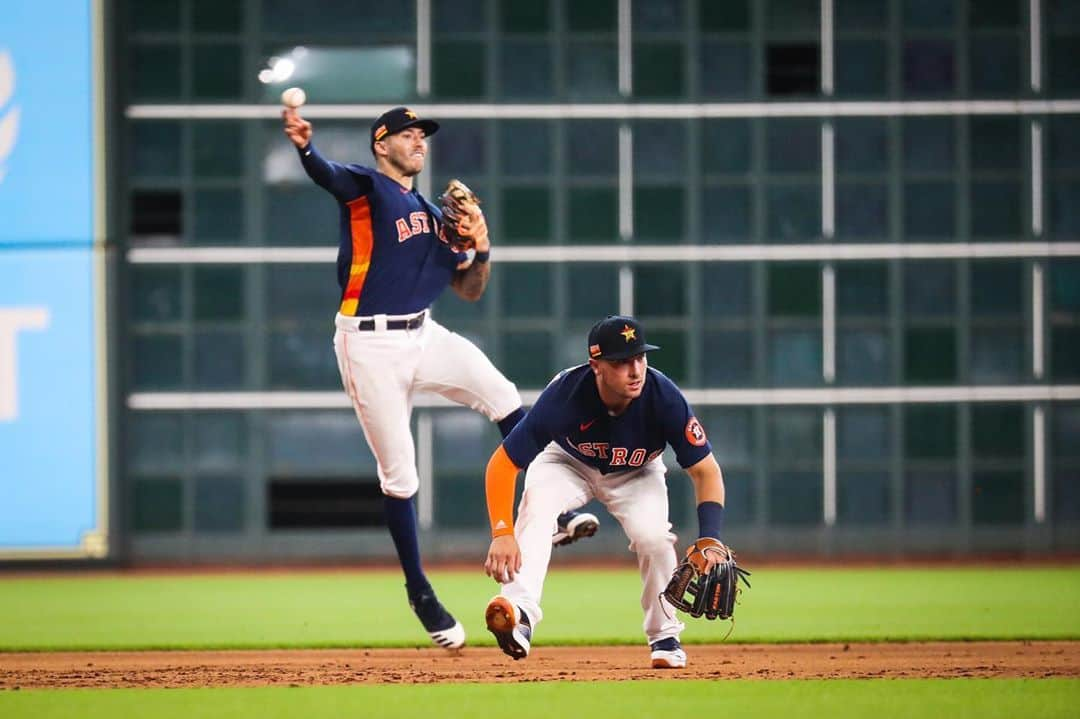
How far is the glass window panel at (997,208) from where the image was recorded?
613 inches

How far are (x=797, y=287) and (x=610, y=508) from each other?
839 cm

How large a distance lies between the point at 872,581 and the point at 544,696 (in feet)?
25.8

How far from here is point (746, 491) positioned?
50.7 feet

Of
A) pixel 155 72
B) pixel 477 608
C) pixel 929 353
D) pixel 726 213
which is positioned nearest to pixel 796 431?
pixel 929 353

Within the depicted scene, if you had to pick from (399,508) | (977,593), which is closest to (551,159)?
(977,593)

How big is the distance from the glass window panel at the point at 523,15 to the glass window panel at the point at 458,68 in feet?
0.77

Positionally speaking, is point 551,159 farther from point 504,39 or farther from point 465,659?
point 465,659

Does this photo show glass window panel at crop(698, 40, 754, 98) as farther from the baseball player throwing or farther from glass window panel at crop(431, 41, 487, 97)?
the baseball player throwing

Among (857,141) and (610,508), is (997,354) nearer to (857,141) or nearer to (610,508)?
(857,141)

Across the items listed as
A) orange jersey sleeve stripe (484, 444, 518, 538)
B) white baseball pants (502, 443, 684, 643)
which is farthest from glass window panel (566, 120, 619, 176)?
orange jersey sleeve stripe (484, 444, 518, 538)

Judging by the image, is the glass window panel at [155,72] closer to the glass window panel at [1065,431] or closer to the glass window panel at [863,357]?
the glass window panel at [863,357]

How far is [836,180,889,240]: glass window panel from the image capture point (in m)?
15.6

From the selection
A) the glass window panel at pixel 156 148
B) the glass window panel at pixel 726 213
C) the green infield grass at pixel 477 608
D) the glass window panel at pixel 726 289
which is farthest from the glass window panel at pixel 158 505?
the glass window panel at pixel 726 213

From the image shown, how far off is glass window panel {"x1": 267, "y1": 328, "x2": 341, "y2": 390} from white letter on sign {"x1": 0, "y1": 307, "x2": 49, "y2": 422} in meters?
2.20
